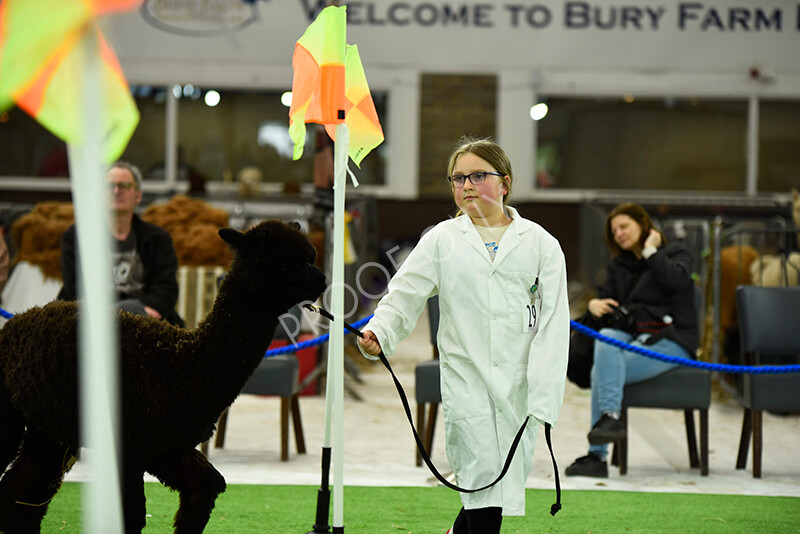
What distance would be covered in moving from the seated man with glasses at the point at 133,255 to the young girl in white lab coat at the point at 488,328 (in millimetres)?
2232

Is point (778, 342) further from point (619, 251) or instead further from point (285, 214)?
point (285, 214)

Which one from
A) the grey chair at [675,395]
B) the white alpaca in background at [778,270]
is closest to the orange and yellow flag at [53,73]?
the grey chair at [675,395]

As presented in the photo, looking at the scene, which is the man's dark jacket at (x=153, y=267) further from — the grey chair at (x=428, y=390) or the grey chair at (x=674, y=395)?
the grey chair at (x=674, y=395)

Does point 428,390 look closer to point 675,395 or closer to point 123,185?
point 675,395

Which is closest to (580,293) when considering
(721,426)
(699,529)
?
(721,426)

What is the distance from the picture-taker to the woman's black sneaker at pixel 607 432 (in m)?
5.00

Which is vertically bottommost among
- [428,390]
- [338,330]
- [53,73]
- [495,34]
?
[428,390]

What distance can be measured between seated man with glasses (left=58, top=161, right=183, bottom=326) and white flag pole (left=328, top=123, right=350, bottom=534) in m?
2.11

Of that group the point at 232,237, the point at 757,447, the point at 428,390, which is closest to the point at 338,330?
the point at 232,237

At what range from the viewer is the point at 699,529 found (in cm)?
411

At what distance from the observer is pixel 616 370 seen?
5160 millimetres

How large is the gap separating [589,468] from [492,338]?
90.9 inches

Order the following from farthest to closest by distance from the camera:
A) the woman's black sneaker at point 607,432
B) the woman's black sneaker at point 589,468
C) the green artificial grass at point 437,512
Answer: the woman's black sneaker at point 589,468, the woman's black sneaker at point 607,432, the green artificial grass at point 437,512

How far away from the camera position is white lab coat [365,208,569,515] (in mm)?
3061
